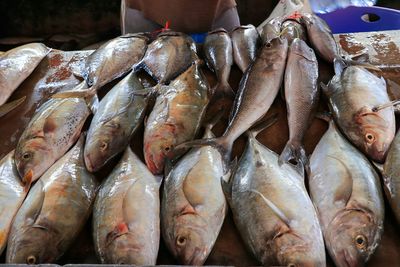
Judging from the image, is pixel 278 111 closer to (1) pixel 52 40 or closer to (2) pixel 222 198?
(2) pixel 222 198

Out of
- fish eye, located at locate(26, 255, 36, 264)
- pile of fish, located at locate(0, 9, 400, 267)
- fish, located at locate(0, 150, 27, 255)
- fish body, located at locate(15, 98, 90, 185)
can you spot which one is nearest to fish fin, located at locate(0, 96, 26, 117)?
pile of fish, located at locate(0, 9, 400, 267)

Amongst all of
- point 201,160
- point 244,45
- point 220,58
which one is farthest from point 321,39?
point 201,160

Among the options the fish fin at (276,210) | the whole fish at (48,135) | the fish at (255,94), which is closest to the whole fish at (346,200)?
the fish fin at (276,210)

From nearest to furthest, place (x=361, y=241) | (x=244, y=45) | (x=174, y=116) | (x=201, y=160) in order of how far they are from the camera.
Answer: (x=361, y=241) → (x=201, y=160) → (x=174, y=116) → (x=244, y=45)

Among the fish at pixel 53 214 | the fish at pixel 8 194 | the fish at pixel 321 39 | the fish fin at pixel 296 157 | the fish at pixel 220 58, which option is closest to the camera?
the fish at pixel 53 214

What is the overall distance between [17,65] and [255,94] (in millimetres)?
1547

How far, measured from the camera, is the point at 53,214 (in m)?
1.69

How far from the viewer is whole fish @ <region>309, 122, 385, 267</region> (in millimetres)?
1501

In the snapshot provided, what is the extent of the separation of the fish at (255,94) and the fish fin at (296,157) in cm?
25

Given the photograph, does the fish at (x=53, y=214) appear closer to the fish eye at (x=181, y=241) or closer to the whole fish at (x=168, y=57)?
the fish eye at (x=181, y=241)

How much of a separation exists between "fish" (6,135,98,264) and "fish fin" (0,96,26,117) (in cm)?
63

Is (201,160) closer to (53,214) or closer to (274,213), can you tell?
(274,213)

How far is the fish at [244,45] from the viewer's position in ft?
8.09

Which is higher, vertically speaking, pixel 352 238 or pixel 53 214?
pixel 352 238
